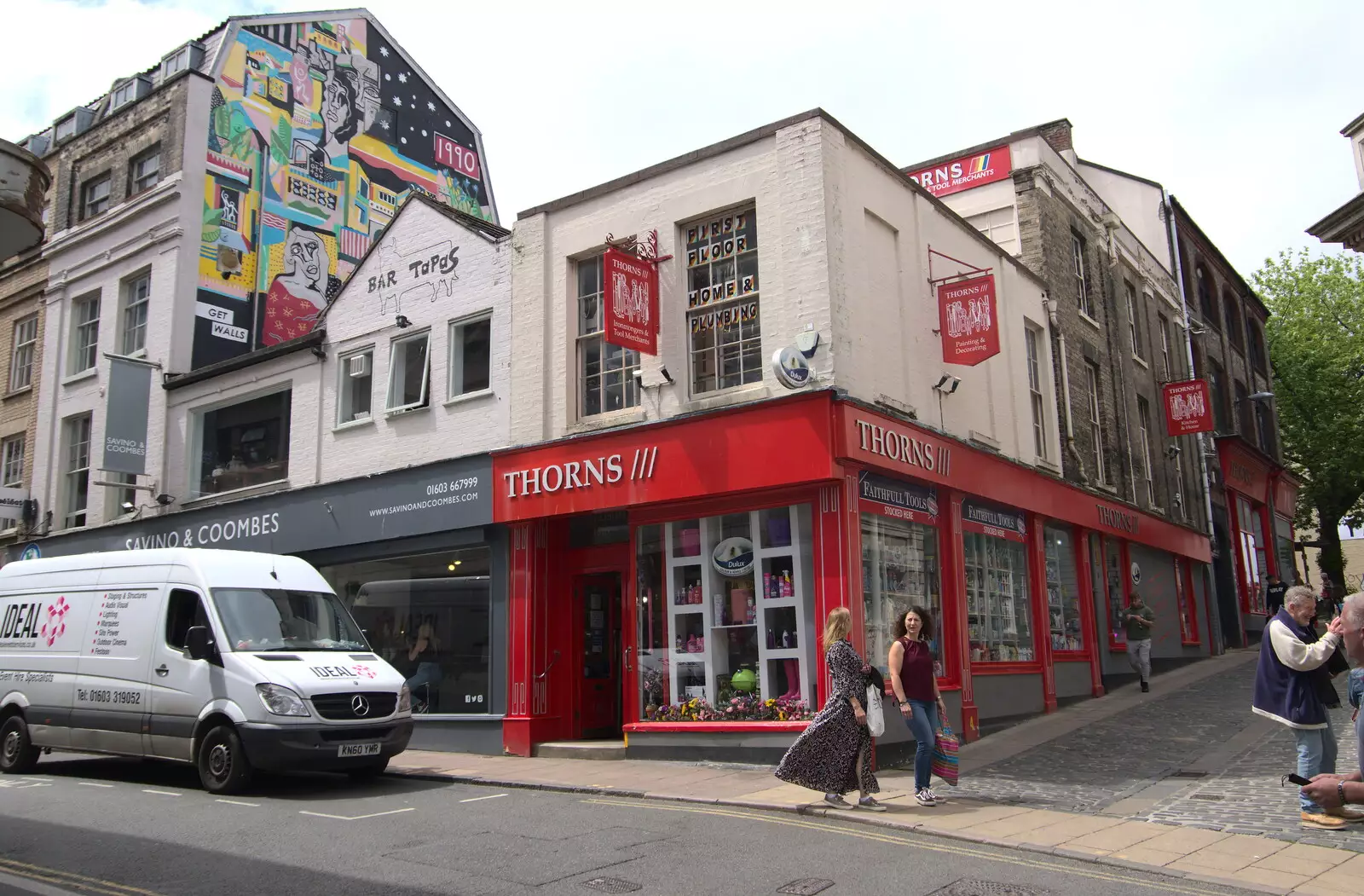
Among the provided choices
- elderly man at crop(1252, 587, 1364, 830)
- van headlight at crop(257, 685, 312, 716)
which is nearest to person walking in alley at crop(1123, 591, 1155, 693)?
elderly man at crop(1252, 587, 1364, 830)

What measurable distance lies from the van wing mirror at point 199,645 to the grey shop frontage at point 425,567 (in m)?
4.32

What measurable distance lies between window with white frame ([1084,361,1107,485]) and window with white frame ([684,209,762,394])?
32.7 ft

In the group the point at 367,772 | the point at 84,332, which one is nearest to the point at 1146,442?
the point at 367,772

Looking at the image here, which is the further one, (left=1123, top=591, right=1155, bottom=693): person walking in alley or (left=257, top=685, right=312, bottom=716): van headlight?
(left=1123, top=591, right=1155, bottom=693): person walking in alley

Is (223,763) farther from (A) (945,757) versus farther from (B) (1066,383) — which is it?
(B) (1066,383)

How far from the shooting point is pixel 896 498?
12531 millimetres

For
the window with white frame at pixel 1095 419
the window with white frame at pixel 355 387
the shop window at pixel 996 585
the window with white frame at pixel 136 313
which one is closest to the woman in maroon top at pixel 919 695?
the shop window at pixel 996 585

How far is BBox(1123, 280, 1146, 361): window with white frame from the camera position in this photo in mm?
23219

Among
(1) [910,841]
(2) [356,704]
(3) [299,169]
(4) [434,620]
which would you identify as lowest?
(1) [910,841]

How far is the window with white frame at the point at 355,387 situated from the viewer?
54.9 ft

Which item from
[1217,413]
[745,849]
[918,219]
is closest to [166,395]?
[918,219]

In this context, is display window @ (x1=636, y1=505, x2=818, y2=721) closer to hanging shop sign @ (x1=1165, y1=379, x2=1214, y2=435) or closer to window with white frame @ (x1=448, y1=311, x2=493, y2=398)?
window with white frame @ (x1=448, y1=311, x2=493, y2=398)

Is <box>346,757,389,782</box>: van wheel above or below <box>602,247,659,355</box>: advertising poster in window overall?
below

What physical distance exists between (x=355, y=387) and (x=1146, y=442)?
16.9 metres
